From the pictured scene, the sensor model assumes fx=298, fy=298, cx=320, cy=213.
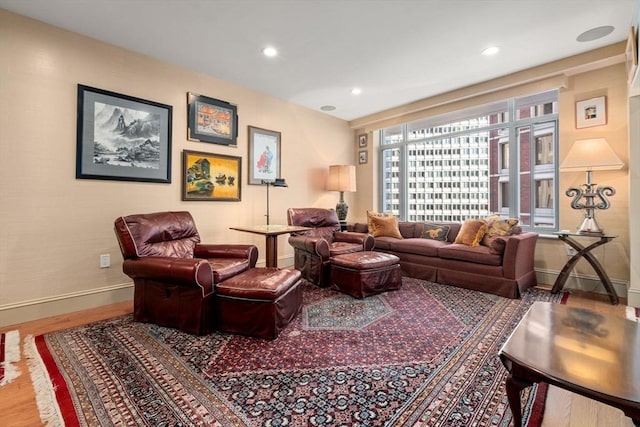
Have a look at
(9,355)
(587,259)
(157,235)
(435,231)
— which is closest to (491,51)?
(435,231)

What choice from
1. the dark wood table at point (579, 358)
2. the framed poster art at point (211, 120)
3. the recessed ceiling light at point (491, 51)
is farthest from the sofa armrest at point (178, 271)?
the recessed ceiling light at point (491, 51)

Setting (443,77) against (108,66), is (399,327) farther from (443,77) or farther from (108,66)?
(108,66)

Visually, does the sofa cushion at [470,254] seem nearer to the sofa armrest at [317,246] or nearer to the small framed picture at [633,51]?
the sofa armrest at [317,246]

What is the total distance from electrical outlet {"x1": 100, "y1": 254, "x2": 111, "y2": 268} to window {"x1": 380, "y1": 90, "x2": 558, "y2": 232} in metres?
4.33

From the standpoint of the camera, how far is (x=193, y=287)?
7.43 ft

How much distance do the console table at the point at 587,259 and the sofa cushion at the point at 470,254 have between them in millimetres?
689

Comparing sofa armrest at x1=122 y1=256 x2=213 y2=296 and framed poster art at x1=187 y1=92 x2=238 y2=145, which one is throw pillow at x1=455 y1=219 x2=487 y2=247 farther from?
framed poster art at x1=187 y1=92 x2=238 y2=145

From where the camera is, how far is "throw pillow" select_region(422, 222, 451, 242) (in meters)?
4.20

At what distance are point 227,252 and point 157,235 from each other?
646mm

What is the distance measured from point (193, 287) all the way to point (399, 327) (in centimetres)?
164

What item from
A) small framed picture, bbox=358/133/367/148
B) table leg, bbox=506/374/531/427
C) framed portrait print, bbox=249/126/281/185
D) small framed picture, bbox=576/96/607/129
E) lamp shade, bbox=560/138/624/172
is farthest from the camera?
small framed picture, bbox=358/133/367/148

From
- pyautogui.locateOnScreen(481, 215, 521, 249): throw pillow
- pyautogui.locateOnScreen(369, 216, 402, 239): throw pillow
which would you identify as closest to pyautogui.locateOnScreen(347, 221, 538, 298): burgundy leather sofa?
pyautogui.locateOnScreen(481, 215, 521, 249): throw pillow

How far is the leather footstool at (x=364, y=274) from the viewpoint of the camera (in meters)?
3.11

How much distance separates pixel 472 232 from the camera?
3664 millimetres
